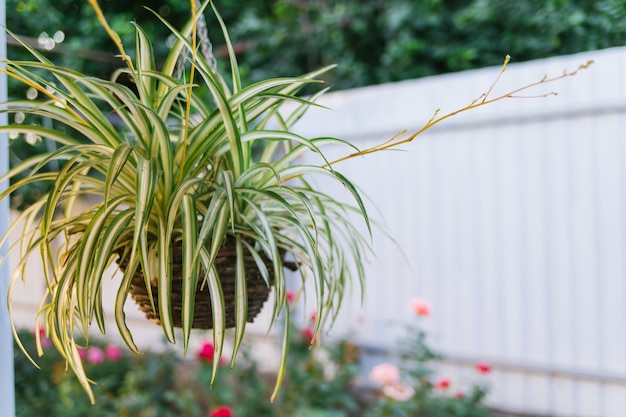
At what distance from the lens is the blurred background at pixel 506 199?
214cm

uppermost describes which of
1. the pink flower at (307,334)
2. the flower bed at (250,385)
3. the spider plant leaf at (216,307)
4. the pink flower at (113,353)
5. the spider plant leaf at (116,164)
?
the spider plant leaf at (116,164)

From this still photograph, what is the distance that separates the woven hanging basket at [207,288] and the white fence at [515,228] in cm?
159

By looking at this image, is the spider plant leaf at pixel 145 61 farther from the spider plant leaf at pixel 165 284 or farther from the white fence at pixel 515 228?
the white fence at pixel 515 228

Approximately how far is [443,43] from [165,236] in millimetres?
3032

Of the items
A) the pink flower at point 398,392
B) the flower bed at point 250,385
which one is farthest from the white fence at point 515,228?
the pink flower at point 398,392

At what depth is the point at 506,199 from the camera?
2.41 metres

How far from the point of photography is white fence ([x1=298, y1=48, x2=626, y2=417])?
2.16 meters

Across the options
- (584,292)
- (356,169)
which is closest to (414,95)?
(356,169)

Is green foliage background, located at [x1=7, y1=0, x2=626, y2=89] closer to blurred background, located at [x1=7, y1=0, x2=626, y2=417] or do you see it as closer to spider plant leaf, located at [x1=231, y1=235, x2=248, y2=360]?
blurred background, located at [x1=7, y1=0, x2=626, y2=417]

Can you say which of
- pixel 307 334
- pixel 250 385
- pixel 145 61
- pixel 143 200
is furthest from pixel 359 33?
pixel 143 200

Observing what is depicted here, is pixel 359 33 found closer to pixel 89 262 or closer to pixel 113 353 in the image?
pixel 113 353

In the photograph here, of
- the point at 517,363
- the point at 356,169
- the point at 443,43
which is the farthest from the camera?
the point at 443,43

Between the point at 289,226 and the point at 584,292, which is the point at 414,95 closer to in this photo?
the point at 584,292

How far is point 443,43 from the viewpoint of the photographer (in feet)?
11.6
